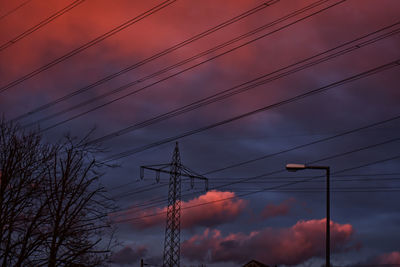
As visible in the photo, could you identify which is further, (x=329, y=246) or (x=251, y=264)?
(x=251, y=264)

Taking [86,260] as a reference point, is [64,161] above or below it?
above

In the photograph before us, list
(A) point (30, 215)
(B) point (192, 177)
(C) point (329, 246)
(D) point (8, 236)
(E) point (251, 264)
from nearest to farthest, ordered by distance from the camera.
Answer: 1. (D) point (8, 236)
2. (A) point (30, 215)
3. (C) point (329, 246)
4. (B) point (192, 177)
5. (E) point (251, 264)

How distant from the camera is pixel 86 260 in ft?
77.5

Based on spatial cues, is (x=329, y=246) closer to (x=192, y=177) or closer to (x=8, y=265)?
(x=8, y=265)

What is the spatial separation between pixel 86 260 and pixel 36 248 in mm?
2158

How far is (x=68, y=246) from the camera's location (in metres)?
23.2

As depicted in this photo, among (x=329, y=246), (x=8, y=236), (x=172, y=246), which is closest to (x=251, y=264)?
(x=172, y=246)

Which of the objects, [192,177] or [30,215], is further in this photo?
[192,177]

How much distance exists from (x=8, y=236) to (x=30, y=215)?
1639 millimetres

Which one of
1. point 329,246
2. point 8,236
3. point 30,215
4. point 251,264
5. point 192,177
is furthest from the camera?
point 251,264

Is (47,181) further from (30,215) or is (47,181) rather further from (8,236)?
(8,236)

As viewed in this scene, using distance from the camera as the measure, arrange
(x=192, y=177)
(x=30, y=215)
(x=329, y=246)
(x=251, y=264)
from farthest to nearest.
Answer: (x=251, y=264)
(x=192, y=177)
(x=329, y=246)
(x=30, y=215)

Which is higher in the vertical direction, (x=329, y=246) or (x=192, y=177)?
(x=192, y=177)

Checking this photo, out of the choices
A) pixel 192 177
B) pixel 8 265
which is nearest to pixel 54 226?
pixel 8 265
